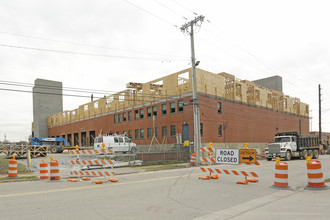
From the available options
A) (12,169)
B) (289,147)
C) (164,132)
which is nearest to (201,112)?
(164,132)

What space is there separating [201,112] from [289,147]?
36.5 feet

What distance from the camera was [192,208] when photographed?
297 inches

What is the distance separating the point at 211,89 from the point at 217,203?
99.3ft

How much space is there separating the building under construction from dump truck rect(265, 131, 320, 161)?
342 inches

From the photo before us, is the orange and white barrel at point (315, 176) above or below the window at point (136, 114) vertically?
below

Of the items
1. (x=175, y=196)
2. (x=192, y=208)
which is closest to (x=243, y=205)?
(x=192, y=208)

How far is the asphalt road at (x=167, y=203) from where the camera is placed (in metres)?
6.81

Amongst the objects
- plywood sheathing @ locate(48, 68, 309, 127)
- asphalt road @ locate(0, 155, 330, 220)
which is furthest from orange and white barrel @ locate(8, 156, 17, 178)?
plywood sheathing @ locate(48, 68, 309, 127)

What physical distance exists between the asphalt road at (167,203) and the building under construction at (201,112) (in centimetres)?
1739

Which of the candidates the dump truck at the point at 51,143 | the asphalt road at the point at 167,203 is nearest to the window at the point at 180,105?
the dump truck at the point at 51,143

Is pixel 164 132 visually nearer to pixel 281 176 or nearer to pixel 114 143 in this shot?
pixel 114 143

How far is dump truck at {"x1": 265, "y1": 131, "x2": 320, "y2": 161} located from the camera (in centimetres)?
2947

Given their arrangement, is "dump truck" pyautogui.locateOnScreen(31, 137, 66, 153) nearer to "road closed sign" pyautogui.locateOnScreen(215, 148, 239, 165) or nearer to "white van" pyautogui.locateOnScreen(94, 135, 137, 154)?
"white van" pyautogui.locateOnScreen(94, 135, 137, 154)

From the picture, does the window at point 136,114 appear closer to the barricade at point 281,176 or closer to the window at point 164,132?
the window at point 164,132
